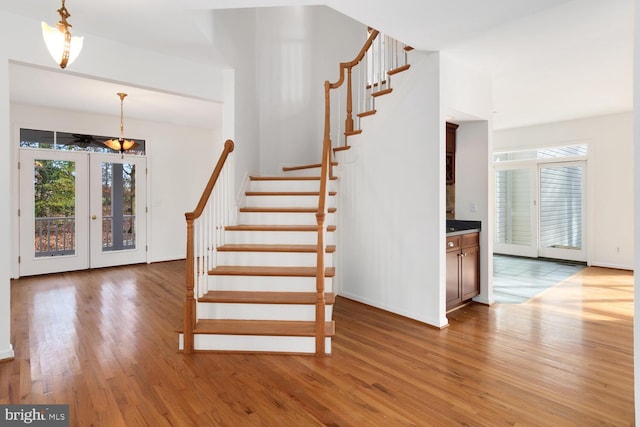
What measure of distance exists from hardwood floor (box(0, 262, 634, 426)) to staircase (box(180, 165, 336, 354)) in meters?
0.15

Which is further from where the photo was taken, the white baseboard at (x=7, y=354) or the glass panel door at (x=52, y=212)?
Result: the glass panel door at (x=52, y=212)

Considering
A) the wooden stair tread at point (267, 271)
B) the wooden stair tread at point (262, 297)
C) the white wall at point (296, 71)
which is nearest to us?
the wooden stair tread at point (262, 297)

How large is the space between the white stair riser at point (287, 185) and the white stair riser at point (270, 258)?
1191mm

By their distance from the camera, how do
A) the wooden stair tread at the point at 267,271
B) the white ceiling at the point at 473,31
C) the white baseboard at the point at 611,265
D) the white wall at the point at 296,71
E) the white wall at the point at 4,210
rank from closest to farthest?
the white ceiling at the point at 473,31, the white wall at the point at 4,210, the wooden stair tread at the point at 267,271, the white wall at the point at 296,71, the white baseboard at the point at 611,265

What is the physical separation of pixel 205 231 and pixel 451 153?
3.12 m

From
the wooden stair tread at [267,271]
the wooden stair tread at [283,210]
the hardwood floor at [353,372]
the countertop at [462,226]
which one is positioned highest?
the wooden stair tread at [283,210]

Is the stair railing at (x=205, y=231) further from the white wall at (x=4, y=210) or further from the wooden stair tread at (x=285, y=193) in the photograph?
the white wall at (x=4, y=210)

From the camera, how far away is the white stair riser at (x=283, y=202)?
4293 millimetres

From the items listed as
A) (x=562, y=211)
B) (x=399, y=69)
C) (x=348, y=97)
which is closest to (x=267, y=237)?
(x=348, y=97)

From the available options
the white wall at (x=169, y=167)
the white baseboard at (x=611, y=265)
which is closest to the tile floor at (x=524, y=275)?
the white baseboard at (x=611, y=265)

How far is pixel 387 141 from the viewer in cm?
388

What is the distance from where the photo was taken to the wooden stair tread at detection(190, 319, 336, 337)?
2.84 meters

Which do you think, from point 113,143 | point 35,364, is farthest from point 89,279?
point 35,364

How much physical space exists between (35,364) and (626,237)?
26.4 ft
